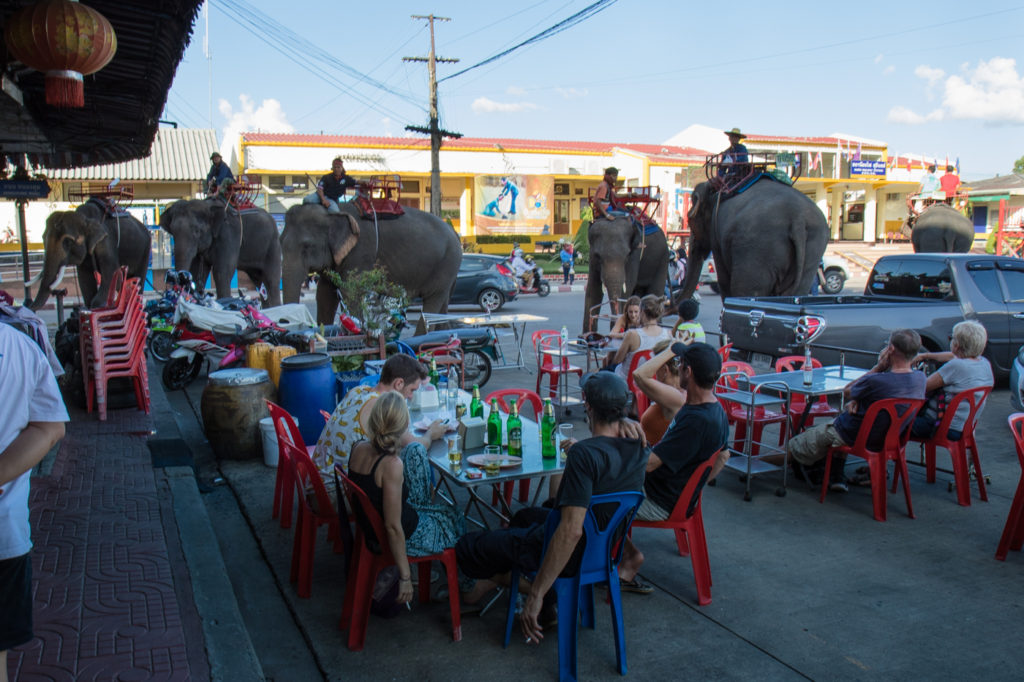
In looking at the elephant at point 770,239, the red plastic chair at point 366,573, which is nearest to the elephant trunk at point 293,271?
the elephant at point 770,239

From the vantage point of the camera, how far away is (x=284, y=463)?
5.20m

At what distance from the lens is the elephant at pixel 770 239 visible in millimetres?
10531

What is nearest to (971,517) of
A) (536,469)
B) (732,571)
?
(732,571)

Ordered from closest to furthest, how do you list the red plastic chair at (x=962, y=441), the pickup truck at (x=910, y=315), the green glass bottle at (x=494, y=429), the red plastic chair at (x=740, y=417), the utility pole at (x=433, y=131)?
1. the green glass bottle at (x=494, y=429)
2. the red plastic chair at (x=962, y=441)
3. the red plastic chair at (x=740, y=417)
4. the pickup truck at (x=910, y=315)
5. the utility pole at (x=433, y=131)

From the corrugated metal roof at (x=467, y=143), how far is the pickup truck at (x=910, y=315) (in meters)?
26.7

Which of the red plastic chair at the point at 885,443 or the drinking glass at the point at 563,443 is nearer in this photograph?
the drinking glass at the point at 563,443

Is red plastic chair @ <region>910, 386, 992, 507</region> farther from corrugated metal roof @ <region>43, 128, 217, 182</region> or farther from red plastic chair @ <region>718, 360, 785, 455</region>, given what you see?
corrugated metal roof @ <region>43, 128, 217, 182</region>

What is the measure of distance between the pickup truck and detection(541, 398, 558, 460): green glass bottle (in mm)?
4920

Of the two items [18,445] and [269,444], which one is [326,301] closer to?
[269,444]

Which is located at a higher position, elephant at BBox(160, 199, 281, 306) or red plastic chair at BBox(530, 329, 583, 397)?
elephant at BBox(160, 199, 281, 306)

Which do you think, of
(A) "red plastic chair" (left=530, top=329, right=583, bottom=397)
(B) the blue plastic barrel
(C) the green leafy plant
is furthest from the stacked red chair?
(A) "red plastic chair" (left=530, top=329, right=583, bottom=397)

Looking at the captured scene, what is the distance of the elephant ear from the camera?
11.0 m

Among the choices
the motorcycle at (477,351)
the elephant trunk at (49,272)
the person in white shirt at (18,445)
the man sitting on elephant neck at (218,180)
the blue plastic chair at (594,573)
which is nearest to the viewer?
the person in white shirt at (18,445)

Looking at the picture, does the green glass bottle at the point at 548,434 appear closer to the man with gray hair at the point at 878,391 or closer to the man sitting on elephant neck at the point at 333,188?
the man with gray hair at the point at 878,391
